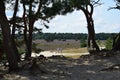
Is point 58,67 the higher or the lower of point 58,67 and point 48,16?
the lower

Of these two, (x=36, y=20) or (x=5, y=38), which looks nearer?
(x=5, y=38)

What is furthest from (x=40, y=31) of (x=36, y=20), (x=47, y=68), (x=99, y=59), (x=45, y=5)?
(x=47, y=68)

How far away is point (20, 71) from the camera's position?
49.1 feet

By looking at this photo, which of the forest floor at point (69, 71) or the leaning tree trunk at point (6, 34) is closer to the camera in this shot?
the forest floor at point (69, 71)

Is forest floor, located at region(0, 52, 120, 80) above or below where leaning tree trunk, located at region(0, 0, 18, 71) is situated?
below

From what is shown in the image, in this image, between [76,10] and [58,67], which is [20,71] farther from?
[76,10]

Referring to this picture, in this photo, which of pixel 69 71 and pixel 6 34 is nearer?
pixel 6 34

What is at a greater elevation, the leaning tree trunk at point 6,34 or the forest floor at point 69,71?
the leaning tree trunk at point 6,34

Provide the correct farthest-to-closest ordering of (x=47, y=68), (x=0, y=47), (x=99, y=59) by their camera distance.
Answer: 1. (x=0, y=47)
2. (x=99, y=59)
3. (x=47, y=68)

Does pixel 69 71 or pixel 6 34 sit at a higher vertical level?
pixel 6 34

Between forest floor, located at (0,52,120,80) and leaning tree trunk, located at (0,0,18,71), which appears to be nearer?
forest floor, located at (0,52,120,80)

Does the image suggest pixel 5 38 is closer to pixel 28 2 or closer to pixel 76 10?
pixel 28 2

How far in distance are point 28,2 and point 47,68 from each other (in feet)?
14.0

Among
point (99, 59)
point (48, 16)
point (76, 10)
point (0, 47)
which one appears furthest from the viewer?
point (76, 10)
